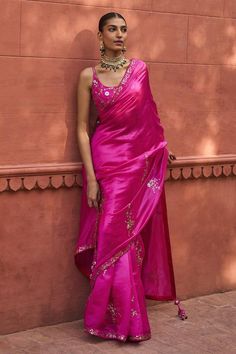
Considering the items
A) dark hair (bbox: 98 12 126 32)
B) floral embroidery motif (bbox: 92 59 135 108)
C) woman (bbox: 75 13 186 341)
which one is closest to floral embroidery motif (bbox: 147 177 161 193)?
woman (bbox: 75 13 186 341)

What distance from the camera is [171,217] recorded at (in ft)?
19.5

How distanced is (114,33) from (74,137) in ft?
2.40

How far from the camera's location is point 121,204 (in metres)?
5.23

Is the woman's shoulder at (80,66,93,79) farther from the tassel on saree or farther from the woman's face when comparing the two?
the tassel on saree

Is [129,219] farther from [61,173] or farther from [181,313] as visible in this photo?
[181,313]

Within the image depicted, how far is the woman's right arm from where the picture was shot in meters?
5.21

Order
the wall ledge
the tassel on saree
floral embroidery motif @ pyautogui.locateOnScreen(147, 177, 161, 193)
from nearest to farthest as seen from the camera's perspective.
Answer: the wall ledge < floral embroidery motif @ pyautogui.locateOnScreen(147, 177, 161, 193) < the tassel on saree

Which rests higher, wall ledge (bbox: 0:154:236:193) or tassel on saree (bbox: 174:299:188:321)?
wall ledge (bbox: 0:154:236:193)

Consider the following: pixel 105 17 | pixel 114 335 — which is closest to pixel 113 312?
pixel 114 335

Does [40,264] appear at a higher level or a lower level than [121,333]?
higher

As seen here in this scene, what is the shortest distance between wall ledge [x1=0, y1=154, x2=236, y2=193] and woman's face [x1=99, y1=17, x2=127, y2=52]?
81 centimetres

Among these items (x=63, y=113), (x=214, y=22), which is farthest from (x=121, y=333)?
(x=214, y=22)

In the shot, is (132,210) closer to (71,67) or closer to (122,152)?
(122,152)

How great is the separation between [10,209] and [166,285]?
1.26 m
